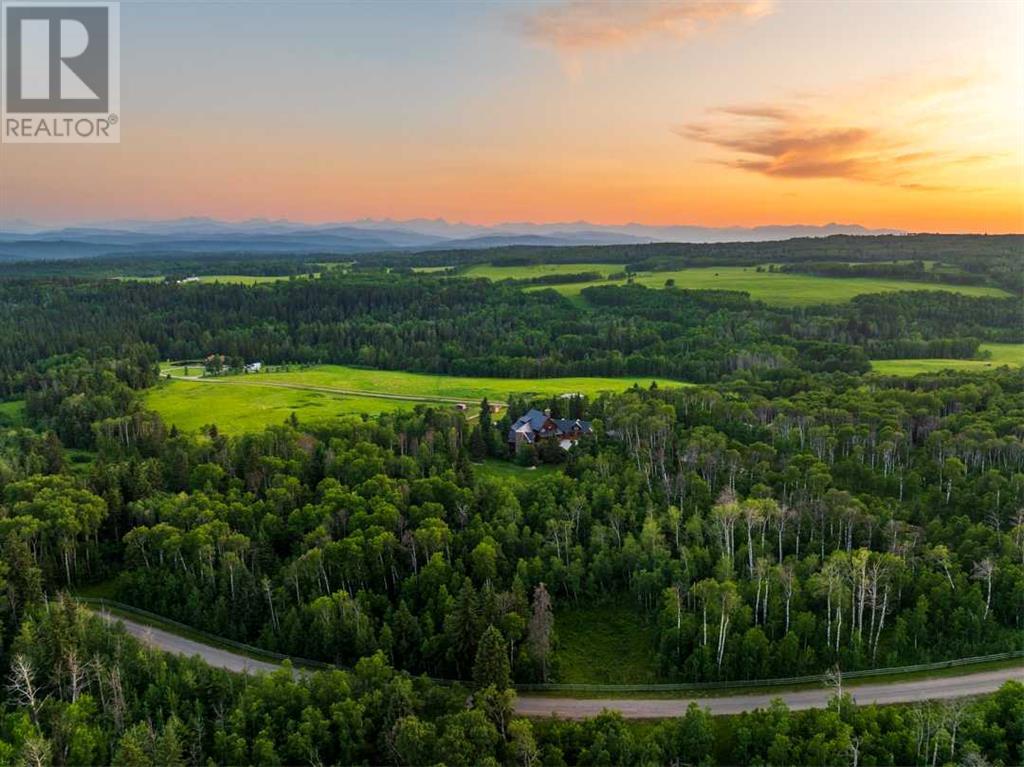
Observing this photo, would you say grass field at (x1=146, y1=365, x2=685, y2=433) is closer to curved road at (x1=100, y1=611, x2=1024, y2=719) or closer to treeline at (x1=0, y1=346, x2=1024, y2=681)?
treeline at (x1=0, y1=346, x2=1024, y2=681)

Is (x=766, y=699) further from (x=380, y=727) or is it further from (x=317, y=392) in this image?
(x=317, y=392)

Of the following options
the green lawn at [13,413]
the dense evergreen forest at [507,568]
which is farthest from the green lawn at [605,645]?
the green lawn at [13,413]

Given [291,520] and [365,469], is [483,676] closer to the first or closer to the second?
[291,520]

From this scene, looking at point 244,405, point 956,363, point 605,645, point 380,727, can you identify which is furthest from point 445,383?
point 380,727

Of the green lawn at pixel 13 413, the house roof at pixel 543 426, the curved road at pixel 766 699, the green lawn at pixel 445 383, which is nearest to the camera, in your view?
the curved road at pixel 766 699

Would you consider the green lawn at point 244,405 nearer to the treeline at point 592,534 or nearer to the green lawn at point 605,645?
the treeline at point 592,534

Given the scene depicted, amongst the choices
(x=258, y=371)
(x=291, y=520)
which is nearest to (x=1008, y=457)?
(x=291, y=520)
